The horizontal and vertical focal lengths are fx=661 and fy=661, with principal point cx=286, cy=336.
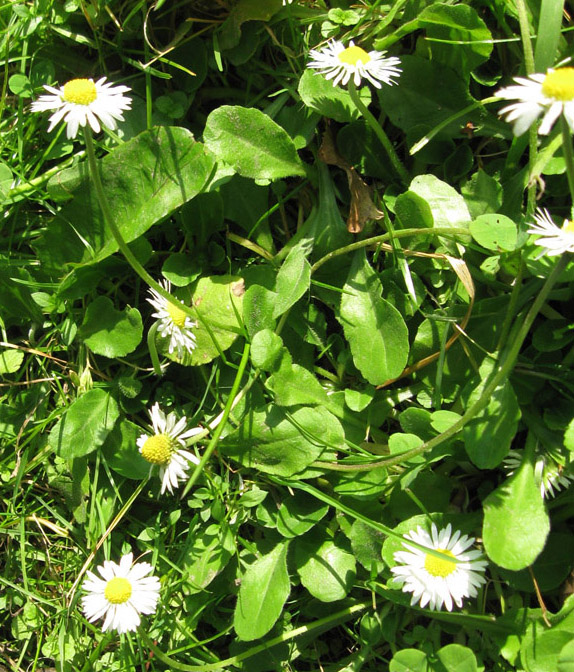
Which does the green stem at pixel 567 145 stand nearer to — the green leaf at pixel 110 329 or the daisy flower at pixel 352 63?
the daisy flower at pixel 352 63

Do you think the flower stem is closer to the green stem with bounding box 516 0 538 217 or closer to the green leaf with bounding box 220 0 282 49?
the green leaf with bounding box 220 0 282 49

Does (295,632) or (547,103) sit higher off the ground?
(547,103)

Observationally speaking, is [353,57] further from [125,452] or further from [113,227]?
[125,452]

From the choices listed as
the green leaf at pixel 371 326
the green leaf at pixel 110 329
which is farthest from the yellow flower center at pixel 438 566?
the green leaf at pixel 110 329

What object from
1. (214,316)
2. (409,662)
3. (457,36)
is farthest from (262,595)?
(457,36)

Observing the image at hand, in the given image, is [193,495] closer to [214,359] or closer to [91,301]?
[214,359]

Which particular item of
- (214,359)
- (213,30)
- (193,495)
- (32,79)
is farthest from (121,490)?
(213,30)

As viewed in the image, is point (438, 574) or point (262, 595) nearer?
point (438, 574)
